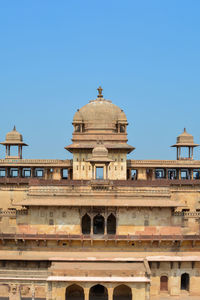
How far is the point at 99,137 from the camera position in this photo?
182ft

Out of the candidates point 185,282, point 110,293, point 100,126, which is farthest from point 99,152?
point 185,282

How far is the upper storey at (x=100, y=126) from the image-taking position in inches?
2169

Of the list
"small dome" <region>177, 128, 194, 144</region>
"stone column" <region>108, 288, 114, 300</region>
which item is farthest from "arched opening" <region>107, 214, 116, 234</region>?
"small dome" <region>177, 128, 194, 144</region>

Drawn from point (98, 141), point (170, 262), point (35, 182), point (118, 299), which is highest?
point (98, 141)

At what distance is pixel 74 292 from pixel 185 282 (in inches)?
407

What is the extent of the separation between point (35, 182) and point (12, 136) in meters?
13.3

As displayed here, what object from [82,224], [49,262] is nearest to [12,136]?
[82,224]

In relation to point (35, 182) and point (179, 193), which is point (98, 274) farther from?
point (179, 193)

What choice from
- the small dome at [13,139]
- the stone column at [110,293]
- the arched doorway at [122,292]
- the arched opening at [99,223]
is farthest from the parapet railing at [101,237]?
the small dome at [13,139]

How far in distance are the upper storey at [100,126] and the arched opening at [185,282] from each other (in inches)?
585

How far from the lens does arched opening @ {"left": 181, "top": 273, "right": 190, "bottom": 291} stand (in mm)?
45656

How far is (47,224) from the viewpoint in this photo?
4681 cm

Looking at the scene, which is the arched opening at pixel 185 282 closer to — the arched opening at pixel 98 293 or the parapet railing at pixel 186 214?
the parapet railing at pixel 186 214

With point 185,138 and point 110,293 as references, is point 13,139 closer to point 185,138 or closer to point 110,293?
point 185,138
